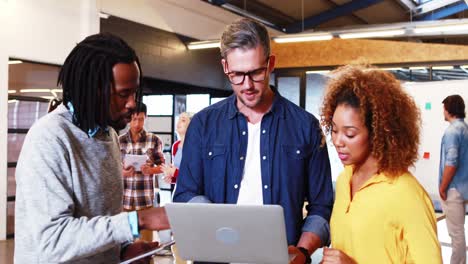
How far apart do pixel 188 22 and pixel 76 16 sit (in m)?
2.53

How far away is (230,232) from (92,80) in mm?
527

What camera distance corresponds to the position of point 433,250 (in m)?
1.29

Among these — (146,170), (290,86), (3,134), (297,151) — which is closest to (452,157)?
(146,170)

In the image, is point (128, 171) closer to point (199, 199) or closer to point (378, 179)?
point (199, 199)

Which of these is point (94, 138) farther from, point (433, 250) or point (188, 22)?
point (188, 22)

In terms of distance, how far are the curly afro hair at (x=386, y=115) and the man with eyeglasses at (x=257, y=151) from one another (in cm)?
23

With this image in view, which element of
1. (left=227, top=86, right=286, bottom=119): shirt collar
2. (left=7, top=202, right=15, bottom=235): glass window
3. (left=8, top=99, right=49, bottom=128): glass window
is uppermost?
(left=8, top=99, right=49, bottom=128): glass window

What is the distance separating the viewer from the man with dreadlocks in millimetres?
1139

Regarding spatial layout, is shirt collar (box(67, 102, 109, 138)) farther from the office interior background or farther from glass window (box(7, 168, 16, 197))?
glass window (box(7, 168, 16, 197))

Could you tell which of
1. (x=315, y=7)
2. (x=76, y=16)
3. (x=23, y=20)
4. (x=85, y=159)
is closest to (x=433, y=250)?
(x=85, y=159)

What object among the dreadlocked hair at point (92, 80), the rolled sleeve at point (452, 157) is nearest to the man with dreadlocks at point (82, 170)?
the dreadlocked hair at point (92, 80)

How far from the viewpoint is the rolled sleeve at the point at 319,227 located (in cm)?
160

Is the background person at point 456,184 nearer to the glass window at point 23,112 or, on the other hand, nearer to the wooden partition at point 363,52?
the wooden partition at point 363,52

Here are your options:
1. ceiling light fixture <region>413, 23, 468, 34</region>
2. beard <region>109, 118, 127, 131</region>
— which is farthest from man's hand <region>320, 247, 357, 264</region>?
ceiling light fixture <region>413, 23, 468, 34</region>
